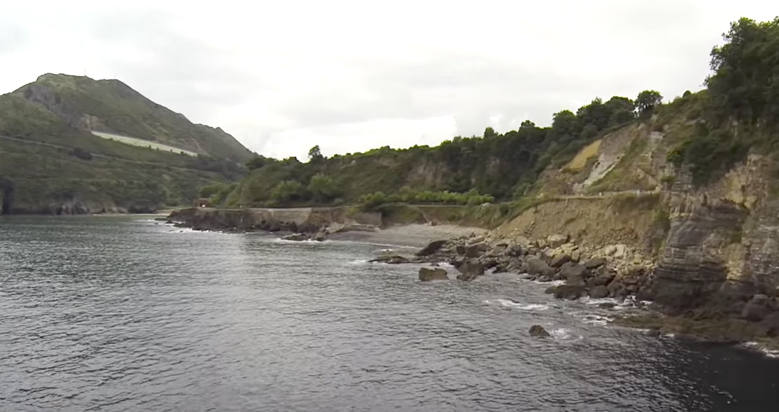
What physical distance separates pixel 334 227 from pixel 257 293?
75613mm

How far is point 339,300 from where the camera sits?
169 ft

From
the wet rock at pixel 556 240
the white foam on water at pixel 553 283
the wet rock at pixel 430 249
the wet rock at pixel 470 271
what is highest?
the wet rock at pixel 556 240

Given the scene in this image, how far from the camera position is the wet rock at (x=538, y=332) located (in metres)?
38.2

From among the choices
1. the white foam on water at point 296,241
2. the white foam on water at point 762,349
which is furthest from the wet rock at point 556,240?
the white foam on water at point 296,241

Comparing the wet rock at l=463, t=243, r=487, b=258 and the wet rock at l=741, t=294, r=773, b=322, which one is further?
the wet rock at l=463, t=243, r=487, b=258

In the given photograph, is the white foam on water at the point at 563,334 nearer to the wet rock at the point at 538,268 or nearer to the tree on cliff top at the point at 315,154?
the wet rock at the point at 538,268

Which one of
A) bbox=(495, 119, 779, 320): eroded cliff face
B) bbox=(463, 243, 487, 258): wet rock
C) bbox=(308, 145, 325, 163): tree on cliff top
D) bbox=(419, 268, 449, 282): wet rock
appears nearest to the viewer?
bbox=(495, 119, 779, 320): eroded cliff face

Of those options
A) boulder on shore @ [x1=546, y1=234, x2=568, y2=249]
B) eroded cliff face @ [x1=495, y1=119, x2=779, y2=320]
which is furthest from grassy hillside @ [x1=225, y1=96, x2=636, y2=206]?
eroded cliff face @ [x1=495, y1=119, x2=779, y2=320]

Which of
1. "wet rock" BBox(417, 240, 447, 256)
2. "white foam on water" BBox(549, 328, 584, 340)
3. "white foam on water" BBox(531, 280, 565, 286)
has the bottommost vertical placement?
"white foam on water" BBox(549, 328, 584, 340)

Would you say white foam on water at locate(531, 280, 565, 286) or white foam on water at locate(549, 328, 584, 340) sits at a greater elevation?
white foam on water at locate(531, 280, 565, 286)

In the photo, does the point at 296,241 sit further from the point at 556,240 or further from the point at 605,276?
the point at 605,276

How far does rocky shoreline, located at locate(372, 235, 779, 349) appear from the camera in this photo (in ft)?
122

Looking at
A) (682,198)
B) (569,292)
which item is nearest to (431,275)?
(569,292)

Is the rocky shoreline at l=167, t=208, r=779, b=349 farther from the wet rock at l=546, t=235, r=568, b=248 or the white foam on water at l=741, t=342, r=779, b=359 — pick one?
the white foam on water at l=741, t=342, r=779, b=359
